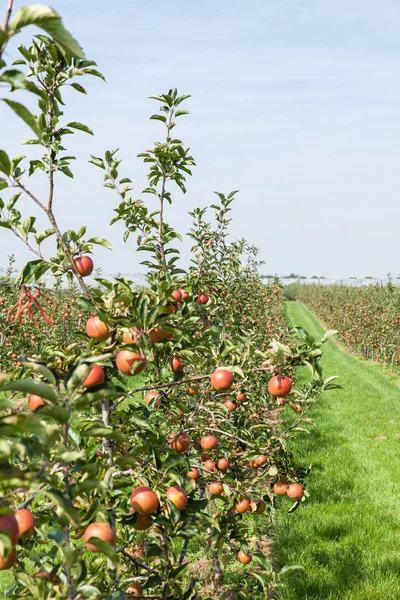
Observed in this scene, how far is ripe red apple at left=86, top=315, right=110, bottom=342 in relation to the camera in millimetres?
1788

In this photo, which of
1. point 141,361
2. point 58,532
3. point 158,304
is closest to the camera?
point 58,532

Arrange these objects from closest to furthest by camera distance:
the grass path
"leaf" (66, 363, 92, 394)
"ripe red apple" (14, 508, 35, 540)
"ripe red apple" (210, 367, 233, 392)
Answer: "leaf" (66, 363, 92, 394), "ripe red apple" (14, 508, 35, 540), "ripe red apple" (210, 367, 233, 392), the grass path

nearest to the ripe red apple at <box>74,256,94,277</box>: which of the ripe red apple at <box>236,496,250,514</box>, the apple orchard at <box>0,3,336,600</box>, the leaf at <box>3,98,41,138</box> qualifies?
the apple orchard at <box>0,3,336,600</box>

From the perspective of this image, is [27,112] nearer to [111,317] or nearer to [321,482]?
[111,317]

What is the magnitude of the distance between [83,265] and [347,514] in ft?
13.1

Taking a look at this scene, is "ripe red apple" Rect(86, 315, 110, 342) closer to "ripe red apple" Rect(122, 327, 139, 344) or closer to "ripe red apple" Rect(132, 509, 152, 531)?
"ripe red apple" Rect(122, 327, 139, 344)

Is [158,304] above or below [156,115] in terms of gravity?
below

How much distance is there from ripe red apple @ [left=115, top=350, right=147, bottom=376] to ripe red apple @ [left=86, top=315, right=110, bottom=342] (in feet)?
0.39

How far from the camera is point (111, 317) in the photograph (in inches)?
68.9

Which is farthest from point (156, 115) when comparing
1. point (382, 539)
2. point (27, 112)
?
point (382, 539)

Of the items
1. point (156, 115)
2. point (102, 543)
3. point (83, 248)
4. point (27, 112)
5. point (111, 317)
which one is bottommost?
point (102, 543)

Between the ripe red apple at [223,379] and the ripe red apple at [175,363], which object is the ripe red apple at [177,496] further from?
the ripe red apple at [175,363]

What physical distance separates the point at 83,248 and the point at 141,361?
31.3 inches

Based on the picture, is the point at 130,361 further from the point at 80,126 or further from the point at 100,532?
the point at 80,126
